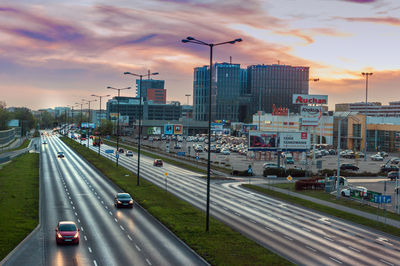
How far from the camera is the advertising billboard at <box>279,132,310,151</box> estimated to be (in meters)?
73.8

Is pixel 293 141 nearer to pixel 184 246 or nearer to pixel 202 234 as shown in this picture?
pixel 202 234

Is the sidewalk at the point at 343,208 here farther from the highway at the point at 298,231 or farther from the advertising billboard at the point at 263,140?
the advertising billboard at the point at 263,140

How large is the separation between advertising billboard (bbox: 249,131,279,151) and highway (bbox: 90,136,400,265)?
22.6m

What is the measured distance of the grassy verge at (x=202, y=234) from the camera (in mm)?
23922

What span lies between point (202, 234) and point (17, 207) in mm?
18337

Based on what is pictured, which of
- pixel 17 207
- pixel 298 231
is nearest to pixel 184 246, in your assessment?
pixel 298 231

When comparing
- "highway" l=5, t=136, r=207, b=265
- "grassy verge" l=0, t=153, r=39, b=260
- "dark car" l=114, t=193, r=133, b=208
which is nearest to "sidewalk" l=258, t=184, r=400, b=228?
"highway" l=5, t=136, r=207, b=265

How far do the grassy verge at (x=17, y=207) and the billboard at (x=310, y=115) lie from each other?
56.3 metres

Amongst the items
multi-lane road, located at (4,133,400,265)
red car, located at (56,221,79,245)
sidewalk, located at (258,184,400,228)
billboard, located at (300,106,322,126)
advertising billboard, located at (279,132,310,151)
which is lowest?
sidewalk, located at (258,184,400,228)

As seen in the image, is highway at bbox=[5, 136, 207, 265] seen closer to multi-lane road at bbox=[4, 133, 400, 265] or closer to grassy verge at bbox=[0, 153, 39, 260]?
multi-lane road at bbox=[4, 133, 400, 265]

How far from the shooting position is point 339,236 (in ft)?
101

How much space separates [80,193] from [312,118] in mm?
59835

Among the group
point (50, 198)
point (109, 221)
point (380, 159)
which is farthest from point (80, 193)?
point (380, 159)

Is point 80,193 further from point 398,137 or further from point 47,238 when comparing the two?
point 398,137
